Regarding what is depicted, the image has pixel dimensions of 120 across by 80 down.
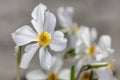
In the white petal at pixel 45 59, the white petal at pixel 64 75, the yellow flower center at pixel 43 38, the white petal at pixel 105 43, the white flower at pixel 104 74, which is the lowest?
the white petal at pixel 64 75

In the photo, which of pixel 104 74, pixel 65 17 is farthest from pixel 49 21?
pixel 65 17

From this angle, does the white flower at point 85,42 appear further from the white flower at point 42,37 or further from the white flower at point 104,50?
the white flower at point 42,37

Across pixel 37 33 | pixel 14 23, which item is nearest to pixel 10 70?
pixel 14 23

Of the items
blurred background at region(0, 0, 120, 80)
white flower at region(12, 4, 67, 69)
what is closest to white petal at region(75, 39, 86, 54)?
white flower at region(12, 4, 67, 69)

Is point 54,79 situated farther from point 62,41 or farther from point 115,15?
point 115,15

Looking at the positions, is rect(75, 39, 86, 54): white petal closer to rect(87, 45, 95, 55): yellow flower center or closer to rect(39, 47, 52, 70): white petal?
rect(87, 45, 95, 55): yellow flower center

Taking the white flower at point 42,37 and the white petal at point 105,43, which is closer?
the white flower at point 42,37

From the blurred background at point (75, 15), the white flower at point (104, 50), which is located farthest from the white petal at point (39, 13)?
the blurred background at point (75, 15)

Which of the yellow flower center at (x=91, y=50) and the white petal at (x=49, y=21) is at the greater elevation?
the white petal at (x=49, y=21)
